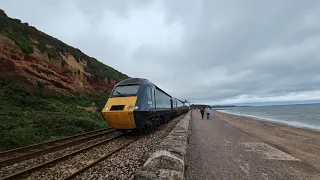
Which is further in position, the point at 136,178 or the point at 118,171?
the point at 118,171

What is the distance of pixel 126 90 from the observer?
1073cm

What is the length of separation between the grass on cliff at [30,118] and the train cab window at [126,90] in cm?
380

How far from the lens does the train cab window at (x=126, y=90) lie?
1047cm

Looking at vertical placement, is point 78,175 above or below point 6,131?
below

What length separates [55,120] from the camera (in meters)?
12.0

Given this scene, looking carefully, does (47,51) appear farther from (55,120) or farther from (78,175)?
(78,175)

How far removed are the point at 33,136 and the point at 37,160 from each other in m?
3.77

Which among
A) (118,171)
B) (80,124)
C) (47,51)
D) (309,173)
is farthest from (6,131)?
(47,51)

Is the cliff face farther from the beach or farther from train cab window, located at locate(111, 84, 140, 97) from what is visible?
the beach

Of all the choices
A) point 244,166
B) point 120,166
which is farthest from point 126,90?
point 244,166

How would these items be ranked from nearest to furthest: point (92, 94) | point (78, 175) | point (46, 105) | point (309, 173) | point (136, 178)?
1. point (136, 178)
2. point (78, 175)
3. point (309, 173)
4. point (46, 105)
5. point (92, 94)

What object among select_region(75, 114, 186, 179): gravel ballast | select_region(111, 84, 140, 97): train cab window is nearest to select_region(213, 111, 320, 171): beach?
select_region(75, 114, 186, 179): gravel ballast

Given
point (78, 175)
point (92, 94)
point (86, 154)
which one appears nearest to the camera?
point (78, 175)

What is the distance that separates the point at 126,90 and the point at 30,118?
5962mm
